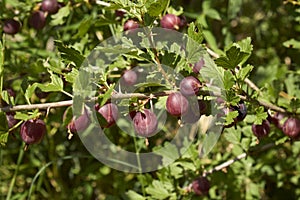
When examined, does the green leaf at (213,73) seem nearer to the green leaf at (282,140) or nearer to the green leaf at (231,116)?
the green leaf at (231,116)

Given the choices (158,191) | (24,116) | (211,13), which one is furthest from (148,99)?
(211,13)

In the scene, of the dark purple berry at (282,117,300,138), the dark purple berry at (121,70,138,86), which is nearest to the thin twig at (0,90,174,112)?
the dark purple berry at (121,70,138,86)

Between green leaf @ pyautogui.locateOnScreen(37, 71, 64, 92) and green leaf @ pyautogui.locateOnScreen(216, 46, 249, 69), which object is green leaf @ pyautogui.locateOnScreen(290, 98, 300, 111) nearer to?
green leaf @ pyautogui.locateOnScreen(216, 46, 249, 69)

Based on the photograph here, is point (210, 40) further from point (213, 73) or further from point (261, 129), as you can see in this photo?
point (213, 73)

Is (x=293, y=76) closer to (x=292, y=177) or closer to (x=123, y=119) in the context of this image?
(x=292, y=177)

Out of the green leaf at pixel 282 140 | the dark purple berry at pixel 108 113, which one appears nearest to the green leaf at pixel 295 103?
the green leaf at pixel 282 140

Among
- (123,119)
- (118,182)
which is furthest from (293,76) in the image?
(118,182)
